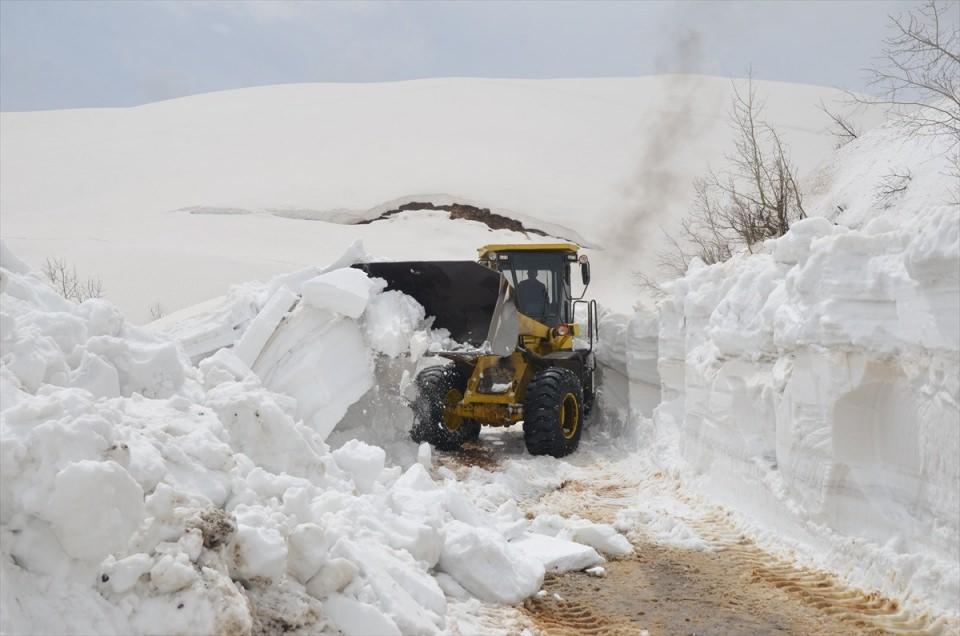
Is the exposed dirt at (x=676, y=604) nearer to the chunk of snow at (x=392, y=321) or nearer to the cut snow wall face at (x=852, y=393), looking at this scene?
the cut snow wall face at (x=852, y=393)

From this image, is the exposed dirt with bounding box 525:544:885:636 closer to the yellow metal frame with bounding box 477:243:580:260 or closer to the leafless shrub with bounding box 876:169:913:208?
the yellow metal frame with bounding box 477:243:580:260

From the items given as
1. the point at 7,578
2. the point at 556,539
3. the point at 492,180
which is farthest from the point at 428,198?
the point at 7,578

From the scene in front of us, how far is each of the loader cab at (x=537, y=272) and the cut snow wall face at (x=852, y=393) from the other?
147 inches

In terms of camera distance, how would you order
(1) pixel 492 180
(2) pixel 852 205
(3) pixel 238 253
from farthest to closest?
(1) pixel 492 180 → (3) pixel 238 253 → (2) pixel 852 205

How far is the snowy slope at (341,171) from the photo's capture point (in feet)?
103

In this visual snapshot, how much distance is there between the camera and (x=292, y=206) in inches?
1492

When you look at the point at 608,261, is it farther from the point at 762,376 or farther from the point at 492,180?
the point at 762,376

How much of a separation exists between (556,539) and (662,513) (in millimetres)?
1427

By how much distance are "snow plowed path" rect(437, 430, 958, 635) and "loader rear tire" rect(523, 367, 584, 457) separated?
4.89 ft

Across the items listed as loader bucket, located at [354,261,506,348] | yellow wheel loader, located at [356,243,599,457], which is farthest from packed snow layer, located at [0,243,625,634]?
loader bucket, located at [354,261,506,348]

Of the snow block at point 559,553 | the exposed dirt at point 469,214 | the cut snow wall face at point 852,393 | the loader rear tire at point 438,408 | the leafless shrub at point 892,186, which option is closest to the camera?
the cut snow wall face at point 852,393

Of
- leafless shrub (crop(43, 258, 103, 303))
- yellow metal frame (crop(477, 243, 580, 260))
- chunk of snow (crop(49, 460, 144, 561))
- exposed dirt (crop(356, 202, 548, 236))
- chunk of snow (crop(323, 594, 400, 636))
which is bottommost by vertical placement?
chunk of snow (crop(323, 594, 400, 636))

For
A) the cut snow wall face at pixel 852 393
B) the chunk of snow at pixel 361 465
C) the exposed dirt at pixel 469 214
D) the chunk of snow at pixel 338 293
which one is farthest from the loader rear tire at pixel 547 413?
the exposed dirt at pixel 469 214

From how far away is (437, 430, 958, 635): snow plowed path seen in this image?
4543mm
